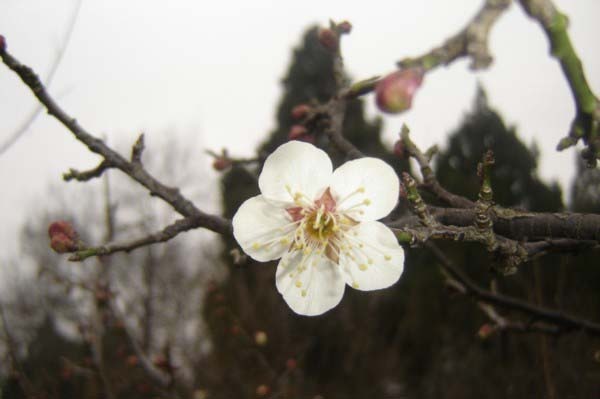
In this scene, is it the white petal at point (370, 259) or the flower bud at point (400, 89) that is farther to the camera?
the white petal at point (370, 259)

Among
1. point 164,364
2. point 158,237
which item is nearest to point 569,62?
point 158,237

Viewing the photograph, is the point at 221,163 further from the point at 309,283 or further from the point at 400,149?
the point at 309,283

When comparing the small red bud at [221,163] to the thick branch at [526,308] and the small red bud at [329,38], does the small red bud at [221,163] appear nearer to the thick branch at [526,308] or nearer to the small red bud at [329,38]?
the small red bud at [329,38]

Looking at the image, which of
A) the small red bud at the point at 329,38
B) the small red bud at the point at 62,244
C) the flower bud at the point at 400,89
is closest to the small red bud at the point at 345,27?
the small red bud at the point at 329,38

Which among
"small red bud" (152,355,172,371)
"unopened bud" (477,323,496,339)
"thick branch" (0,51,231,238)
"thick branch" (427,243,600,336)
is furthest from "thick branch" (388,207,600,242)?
"small red bud" (152,355,172,371)

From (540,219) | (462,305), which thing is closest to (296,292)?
(540,219)

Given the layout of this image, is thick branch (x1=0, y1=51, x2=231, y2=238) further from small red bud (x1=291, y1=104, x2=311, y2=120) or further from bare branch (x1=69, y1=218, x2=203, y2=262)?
small red bud (x1=291, y1=104, x2=311, y2=120)
